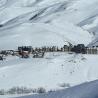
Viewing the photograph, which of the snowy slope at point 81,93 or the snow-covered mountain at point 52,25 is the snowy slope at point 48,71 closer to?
the snowy slope at point 81,93

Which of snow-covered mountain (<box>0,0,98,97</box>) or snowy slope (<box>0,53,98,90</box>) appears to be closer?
snowy slope (<box>0,53,98,90</box>)

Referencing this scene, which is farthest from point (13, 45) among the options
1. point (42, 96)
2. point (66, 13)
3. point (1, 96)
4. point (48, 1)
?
point (48, 1)

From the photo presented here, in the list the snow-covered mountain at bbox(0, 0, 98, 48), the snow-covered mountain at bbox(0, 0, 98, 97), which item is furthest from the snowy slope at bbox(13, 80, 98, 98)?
the snow-covered mountain at bbox(0, 0, 98, 48)

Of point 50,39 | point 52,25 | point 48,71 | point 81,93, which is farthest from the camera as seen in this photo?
point 52,25

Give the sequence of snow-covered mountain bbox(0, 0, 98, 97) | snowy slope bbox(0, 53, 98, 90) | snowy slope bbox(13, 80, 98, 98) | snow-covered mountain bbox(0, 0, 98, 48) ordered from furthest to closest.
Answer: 1. snow-covered mountain bbox(0, 0, 98, 48)
2. snow-covered mountain bbox(0, 0, 98, 97)
3. snowy slope bbox(0, 53, 98, 90)
4. snowy slope bbox(13, 80, 98, 98)

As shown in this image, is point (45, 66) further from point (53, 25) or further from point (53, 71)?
point (53, 25)

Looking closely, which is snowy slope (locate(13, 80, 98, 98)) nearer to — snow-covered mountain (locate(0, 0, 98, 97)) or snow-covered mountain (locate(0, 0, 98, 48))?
snow-covered mountain (locate(0, 0, 98, 97))

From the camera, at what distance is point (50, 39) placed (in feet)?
257

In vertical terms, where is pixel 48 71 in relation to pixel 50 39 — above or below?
below

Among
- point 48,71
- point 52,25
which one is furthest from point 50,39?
point 48,71

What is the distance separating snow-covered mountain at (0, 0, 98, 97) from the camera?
42062 mm

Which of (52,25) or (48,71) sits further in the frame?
(52,25)

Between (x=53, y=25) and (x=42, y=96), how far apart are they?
69500mm

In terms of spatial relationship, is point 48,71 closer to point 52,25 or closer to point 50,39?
point 50,39
